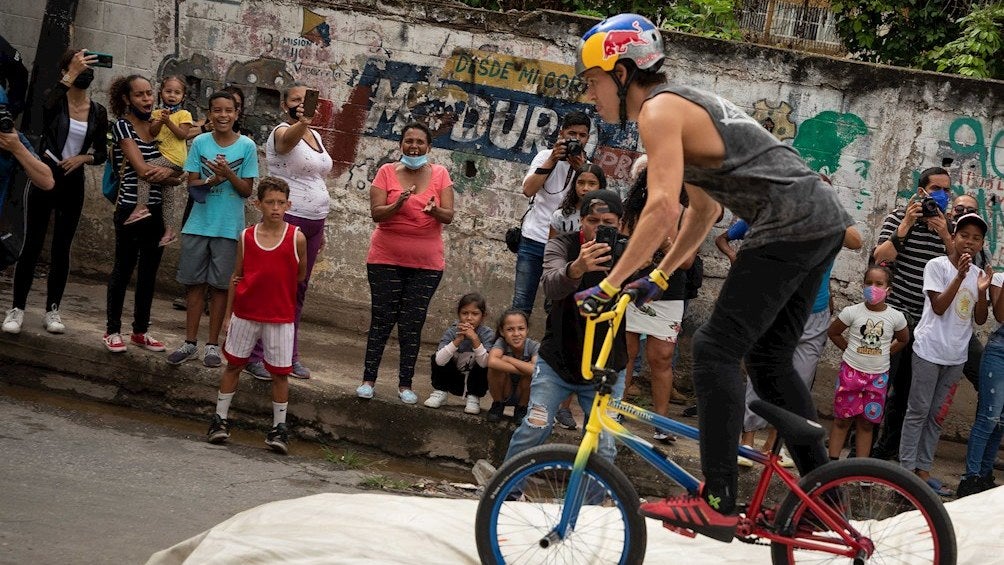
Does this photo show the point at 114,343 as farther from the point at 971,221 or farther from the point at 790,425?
the point at 971,221

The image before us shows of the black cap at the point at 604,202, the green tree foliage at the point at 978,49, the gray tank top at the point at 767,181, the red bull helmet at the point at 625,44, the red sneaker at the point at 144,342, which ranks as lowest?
the red sneaker at the point at 144,342

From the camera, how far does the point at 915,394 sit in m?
7.83

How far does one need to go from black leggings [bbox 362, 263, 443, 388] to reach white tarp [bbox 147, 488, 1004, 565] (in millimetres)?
2736

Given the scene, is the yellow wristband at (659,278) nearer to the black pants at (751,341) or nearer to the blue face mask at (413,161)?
the black pants at (751,341)

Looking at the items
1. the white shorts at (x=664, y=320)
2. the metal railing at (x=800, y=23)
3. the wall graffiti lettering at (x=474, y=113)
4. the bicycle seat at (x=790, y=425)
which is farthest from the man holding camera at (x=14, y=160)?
the metal railing at (x=800, y=23)

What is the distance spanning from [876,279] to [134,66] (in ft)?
20.1

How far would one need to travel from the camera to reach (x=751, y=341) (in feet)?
14.4

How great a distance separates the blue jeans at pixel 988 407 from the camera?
25.4 ft

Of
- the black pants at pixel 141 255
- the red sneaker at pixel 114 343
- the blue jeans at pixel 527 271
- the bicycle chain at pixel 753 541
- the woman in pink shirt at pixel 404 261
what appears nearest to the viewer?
the bicycle chain at pixel 753 541

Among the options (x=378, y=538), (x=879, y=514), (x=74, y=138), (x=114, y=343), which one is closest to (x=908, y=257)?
(x=879, y=514)

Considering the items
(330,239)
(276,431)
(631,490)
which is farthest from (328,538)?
(330,239)

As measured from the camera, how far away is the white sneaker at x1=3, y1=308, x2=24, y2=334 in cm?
817

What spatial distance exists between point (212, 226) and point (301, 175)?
695 millimetres

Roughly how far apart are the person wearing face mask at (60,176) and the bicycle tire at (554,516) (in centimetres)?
476
